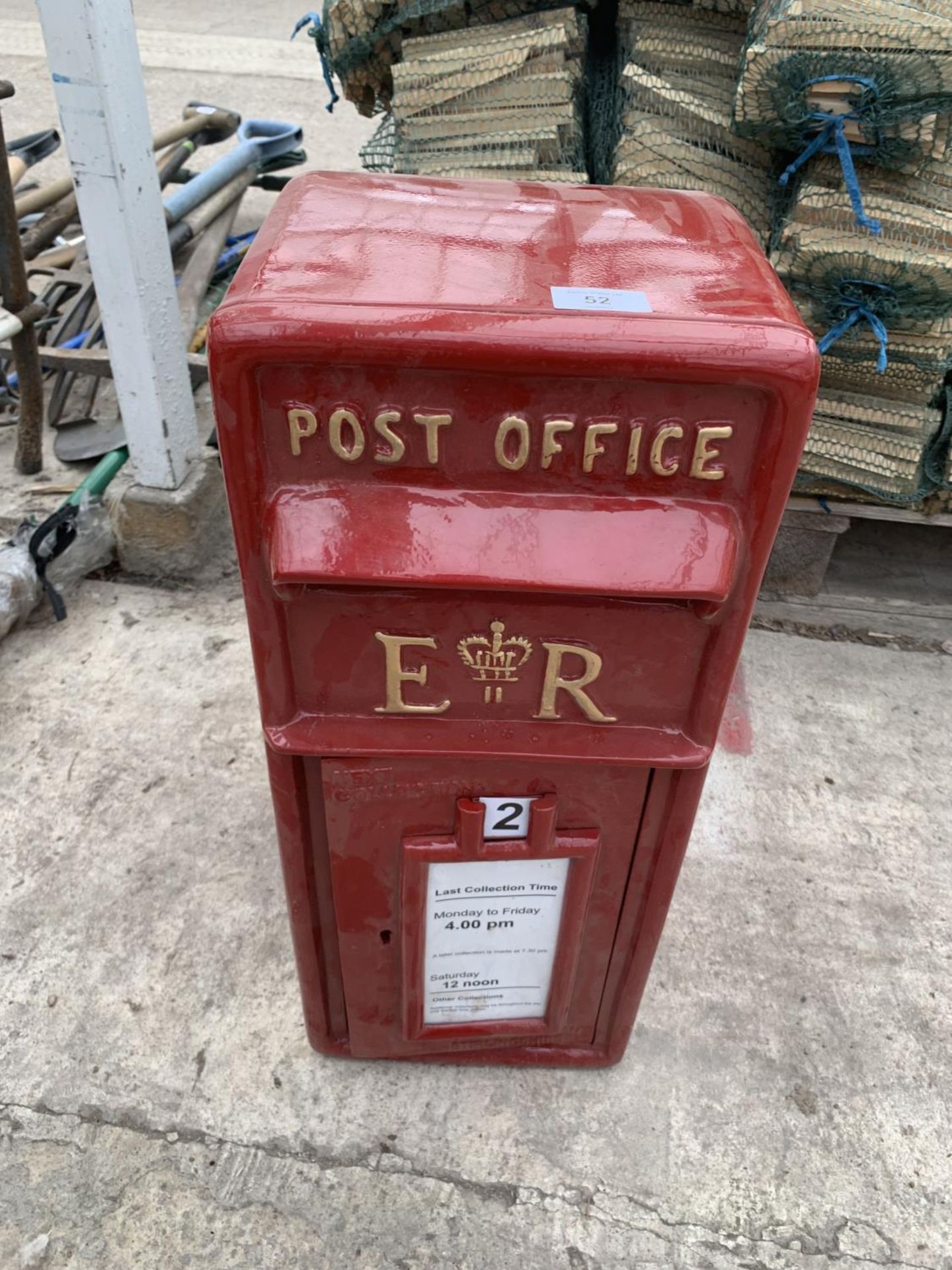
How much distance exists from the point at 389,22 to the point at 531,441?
2.08m

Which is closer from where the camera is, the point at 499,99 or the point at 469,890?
the point at 469,890

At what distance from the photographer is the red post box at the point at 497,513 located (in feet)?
3.10

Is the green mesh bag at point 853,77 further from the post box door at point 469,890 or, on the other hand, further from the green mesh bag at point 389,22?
the post box door at point 469,890

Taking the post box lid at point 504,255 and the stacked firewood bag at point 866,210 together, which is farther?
the stacked firewood bag at point 866,210

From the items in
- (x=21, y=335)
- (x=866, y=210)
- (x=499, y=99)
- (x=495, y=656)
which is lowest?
(x=21, y=335)

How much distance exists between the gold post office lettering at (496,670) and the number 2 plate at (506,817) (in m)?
0.19

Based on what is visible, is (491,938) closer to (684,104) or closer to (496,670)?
(496,670)

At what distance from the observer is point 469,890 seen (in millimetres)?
1473

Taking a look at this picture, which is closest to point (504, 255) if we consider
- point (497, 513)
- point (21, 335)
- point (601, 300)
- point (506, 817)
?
point (601, 300)

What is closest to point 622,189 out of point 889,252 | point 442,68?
point 889,252

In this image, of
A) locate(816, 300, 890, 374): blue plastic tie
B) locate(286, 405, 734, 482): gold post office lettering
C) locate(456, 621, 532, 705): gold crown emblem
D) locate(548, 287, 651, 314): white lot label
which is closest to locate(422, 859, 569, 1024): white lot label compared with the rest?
locate(456, 621, 532, 705): gold crown emblem

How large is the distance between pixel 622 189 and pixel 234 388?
770mm

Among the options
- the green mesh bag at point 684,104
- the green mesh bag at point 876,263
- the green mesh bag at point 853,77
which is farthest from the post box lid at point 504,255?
the green mesh bag at point 684,104

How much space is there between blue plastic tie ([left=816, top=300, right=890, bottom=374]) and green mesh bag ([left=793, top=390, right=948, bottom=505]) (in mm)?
154
